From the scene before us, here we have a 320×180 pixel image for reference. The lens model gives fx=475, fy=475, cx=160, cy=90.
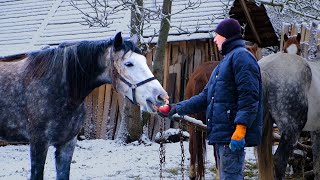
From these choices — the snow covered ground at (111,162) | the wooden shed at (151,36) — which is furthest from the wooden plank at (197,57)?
the snow covered ground at (111,162)

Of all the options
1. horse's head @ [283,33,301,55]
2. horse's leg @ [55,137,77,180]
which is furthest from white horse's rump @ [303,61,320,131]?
horse's leg @ [55,137,77,180]

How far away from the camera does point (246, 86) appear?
3.77 metres

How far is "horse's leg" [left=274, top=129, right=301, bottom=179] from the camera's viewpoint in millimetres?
5371

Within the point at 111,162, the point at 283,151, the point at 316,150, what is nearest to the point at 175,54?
the point at 111,162

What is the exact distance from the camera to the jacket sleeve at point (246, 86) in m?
3.71

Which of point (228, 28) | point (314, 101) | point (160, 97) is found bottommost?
point (314, 101)

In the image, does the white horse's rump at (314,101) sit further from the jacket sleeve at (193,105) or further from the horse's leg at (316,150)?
the jacket sleeve at (193,105)

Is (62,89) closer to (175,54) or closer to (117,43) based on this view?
(117,43)

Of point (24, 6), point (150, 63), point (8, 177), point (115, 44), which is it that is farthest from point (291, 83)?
point (24, 6)

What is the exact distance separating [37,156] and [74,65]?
3.15ft

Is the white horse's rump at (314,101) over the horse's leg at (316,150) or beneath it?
over

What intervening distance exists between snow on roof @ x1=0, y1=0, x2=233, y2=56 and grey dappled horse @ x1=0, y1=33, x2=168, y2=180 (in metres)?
7.61

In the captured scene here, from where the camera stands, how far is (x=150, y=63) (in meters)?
13.3

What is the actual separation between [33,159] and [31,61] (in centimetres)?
103
